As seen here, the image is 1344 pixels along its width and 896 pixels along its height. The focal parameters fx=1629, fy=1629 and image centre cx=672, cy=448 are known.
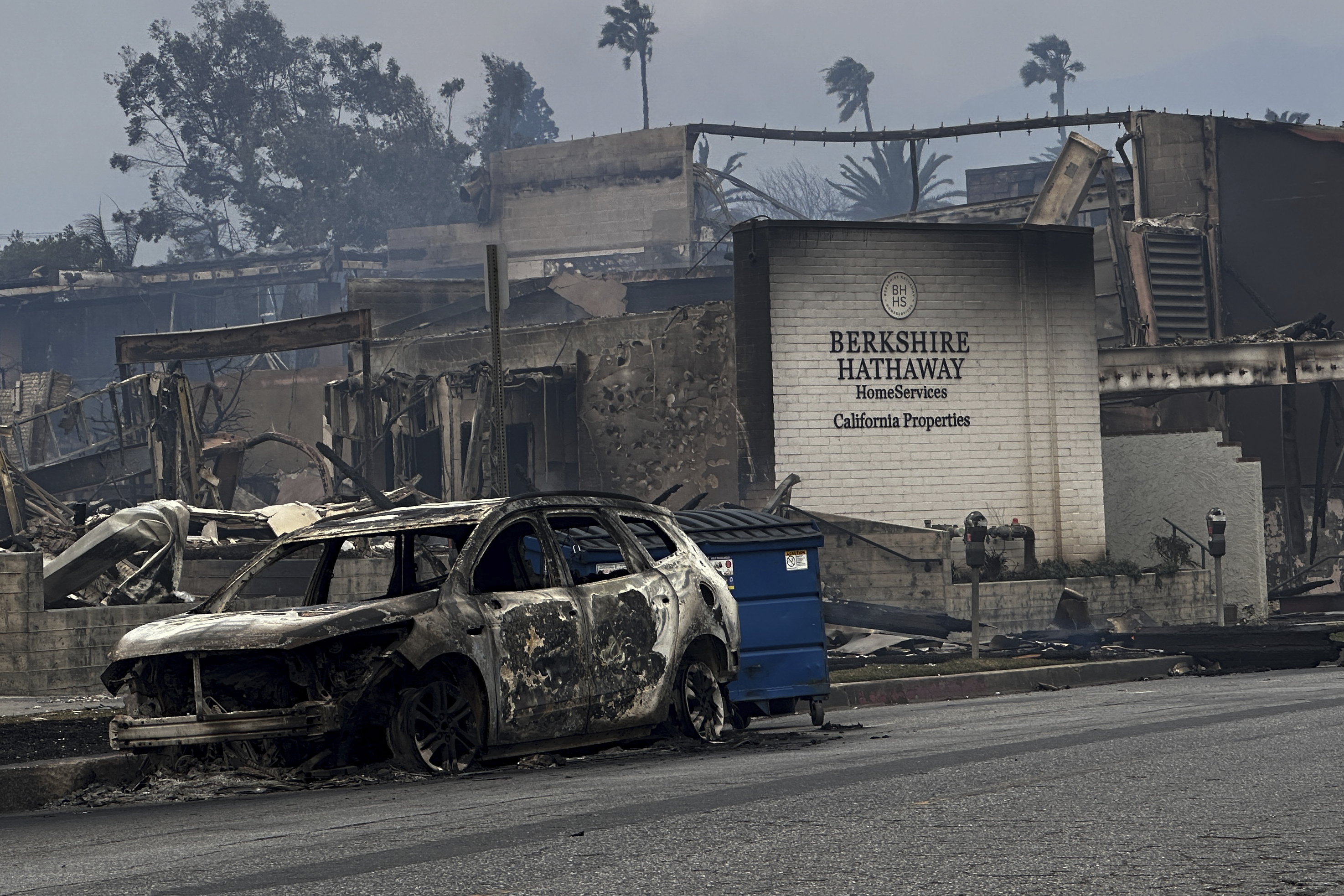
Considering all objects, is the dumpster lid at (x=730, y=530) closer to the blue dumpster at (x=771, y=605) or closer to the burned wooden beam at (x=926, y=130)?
the blue dumpster at (x=771, y=605)

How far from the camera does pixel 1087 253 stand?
29406mm

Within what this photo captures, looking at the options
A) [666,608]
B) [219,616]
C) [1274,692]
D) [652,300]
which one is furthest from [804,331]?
[652,300]

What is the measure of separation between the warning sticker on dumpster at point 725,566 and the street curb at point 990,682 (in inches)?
128

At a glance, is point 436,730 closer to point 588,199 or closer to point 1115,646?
point 1115,646

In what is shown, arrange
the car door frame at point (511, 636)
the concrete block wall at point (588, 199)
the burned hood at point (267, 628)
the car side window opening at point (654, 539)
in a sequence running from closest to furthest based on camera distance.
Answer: the burned hood at point (267, 628)
the car door frame at point (511, 636)
the car side window opening at point (654, 539)
the concrete block wall at point (588, 199)

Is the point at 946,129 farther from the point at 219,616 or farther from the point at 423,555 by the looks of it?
the point at 219,616

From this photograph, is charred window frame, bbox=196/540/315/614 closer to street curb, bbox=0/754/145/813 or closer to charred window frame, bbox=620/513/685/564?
street curb, bbox=0/754/145/813

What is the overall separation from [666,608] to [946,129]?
131 ft

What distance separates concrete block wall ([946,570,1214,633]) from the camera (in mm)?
26469

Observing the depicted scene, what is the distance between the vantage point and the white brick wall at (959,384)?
2728cm

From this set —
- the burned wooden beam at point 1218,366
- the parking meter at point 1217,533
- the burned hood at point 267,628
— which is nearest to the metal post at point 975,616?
the parking meter at point 1217,533

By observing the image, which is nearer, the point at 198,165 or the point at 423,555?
the point at 423,555

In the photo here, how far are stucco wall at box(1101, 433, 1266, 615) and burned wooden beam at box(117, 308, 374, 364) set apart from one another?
14182 mm

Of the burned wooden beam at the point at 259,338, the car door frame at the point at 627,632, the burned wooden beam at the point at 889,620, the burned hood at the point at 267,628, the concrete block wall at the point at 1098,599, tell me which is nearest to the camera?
the burned hood at the point at 267,628
